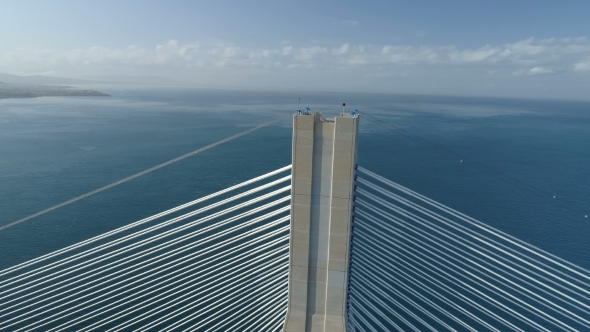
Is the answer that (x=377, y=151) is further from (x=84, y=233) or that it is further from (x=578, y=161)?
(x=84, y=233)

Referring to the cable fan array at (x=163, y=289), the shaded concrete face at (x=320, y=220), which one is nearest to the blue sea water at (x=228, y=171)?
the cable fan array at (x=163, y=289)

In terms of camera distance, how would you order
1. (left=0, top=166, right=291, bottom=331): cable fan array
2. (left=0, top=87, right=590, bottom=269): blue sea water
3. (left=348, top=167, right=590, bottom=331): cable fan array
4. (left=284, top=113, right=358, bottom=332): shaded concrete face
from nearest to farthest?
(left=284, top=113, right=358, bottom=332): shaded concrete face, (left=348, top=167, right=590, bottom=331): cable fan array, (left=0, top=166, right=291, bottom=331): cable fan array, (left=0, top=87, right=590, bottom=269): blue sea water

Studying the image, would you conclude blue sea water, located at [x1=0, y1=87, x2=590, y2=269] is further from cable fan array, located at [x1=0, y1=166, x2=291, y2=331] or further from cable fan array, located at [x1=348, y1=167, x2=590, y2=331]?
cable fan array, located at [x1=348, y1=167, x2=590, y2=331]

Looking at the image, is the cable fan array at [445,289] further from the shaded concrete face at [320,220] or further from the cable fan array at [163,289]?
the cable fan array at [163,289]

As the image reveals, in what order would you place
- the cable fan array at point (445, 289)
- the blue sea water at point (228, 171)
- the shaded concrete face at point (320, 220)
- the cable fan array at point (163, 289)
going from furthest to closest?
the blue sea water at point (228, 171)
the cable fan array at point (163, 289)
the cable fan array at point (445, 289)
the shaded concrete face at point (320, 220)

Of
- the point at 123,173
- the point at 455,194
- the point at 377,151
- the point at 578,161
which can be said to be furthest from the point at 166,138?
the point at 578,161

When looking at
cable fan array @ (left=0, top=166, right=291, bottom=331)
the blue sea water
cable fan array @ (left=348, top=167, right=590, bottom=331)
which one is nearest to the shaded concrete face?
cable fan array @ (left=0, top=166, right=291, bottom=331)
